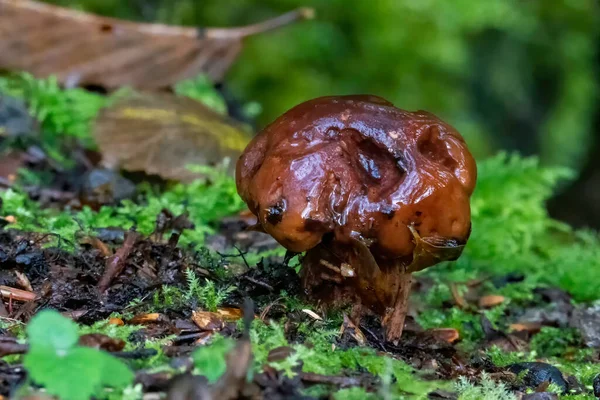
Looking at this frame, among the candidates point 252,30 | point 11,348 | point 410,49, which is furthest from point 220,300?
point 410,49

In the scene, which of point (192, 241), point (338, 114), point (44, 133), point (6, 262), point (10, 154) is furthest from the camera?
point (44, 133)

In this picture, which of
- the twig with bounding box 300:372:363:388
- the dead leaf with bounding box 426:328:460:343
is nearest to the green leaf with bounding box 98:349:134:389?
the twig with bounding box 300:372:363:388

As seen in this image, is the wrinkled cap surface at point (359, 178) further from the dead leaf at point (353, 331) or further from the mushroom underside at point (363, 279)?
the dead leaf at point (353, 331)

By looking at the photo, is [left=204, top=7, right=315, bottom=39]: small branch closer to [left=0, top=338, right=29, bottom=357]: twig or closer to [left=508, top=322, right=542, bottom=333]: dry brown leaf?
[left=508, top=322, right=542, bottom=333]: dry brown leaf

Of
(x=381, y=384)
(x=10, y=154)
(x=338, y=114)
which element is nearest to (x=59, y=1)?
(x=10, y=154)

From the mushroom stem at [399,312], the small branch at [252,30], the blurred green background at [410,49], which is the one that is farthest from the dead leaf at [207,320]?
the blurred green background at [410,49]

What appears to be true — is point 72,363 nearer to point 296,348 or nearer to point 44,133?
point 296,348

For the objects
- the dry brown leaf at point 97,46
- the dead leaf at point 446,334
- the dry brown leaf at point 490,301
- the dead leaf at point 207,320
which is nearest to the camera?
the dead leaf at point 207,320
